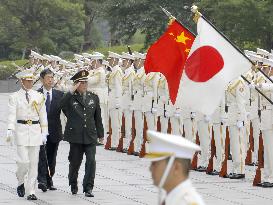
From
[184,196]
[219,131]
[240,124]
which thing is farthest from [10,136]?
[184,196]

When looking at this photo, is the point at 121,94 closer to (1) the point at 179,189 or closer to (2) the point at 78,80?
(2) the point at 78,80

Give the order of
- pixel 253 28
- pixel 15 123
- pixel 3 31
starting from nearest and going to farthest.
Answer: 1. pixel 15 123
2. pixel 253 28
3. pixel 3 31

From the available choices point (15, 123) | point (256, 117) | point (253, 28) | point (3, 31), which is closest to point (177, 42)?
point (15, 123)

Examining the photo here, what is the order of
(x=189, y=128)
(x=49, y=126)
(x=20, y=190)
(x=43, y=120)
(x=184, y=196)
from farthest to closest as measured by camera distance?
(x=189, y=128), (x=49, y=126), (x=20, y=190), (x=43, y=120), (x=184, y=196)

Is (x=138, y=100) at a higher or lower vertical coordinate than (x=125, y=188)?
higher

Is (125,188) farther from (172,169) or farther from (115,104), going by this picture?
(172,169)

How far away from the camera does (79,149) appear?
14.6 metres

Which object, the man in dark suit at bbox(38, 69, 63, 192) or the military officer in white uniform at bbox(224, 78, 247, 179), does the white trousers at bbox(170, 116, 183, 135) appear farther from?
the man in dark suit at bbox(38, 69, 63, 192)

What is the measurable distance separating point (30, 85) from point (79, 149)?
3.78ft

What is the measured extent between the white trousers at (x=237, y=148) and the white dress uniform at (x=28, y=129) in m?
4.32

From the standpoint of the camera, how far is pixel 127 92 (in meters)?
22.0

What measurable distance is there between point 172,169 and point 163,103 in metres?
14.8

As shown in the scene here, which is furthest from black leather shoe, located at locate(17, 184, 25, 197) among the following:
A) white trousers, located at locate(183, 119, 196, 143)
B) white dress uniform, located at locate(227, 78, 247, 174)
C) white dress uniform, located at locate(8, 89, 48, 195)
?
white trousers, located at locate(183, 119, 196, 143)

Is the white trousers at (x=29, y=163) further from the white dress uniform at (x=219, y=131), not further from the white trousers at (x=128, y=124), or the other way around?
the white trousers at (x=128, y=124)
